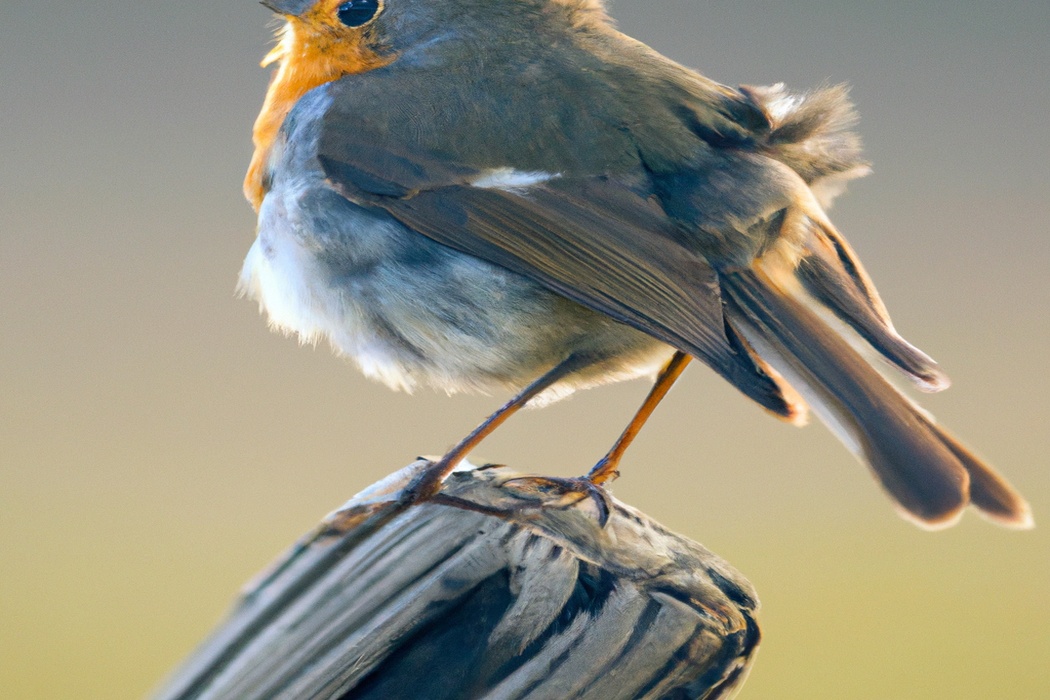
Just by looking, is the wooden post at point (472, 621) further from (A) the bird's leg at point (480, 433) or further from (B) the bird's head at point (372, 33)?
(B) the bird's head at point (372, 33)

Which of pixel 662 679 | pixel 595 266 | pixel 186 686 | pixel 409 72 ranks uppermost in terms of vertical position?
pixel 409 72

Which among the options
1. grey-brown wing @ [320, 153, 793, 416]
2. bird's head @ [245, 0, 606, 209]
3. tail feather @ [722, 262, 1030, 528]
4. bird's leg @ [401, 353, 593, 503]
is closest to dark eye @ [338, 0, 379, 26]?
bird's head @ [245, 0, 606, 209]

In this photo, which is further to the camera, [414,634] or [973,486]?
[973,486]

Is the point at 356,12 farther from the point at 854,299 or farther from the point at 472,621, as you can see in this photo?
the point at 472,621

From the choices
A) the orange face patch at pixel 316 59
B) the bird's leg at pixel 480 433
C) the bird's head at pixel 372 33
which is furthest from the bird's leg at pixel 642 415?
the orange face patch at pixel 316 59

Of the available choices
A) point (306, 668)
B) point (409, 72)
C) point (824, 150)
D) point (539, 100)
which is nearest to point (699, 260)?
point (539, 100)

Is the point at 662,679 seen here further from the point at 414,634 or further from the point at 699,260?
the point at 699,260

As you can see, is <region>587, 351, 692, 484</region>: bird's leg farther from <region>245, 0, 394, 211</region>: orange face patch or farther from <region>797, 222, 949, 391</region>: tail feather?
<region>245, 0, 394, 211</region>: orange face patch
